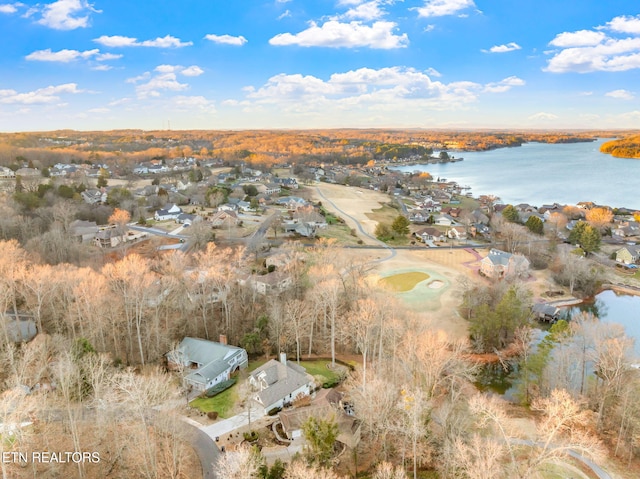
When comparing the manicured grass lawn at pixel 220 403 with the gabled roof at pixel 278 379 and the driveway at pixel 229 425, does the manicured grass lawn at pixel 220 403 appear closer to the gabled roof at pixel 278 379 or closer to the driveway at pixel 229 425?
the driveway at pixel 229 425

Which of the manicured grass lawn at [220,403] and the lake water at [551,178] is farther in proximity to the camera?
the lake water at [551,178]

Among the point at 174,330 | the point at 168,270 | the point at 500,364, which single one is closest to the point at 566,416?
the point at 500,364

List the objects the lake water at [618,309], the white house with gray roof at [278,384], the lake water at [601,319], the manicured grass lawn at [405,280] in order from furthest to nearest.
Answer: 1. the manicured grass lawn at [405,280]
2. the lake water at [618,309]
3. the lake water at [601,319]
4. the white house with gray roof at [278,384]

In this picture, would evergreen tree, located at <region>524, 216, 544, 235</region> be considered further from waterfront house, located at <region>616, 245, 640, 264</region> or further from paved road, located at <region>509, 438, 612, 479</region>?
paved road, located at <region>509, 438, 612, 479</region>

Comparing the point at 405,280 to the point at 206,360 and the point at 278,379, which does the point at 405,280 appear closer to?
the point at 278,379

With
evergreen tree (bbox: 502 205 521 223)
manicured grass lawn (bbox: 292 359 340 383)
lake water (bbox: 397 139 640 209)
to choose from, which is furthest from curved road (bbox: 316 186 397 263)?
lake water (bbox: 397 139 640 209)

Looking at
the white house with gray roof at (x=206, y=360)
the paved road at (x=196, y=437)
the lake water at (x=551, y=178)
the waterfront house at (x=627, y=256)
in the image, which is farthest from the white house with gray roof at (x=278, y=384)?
the lake water at (x=551, y=178)

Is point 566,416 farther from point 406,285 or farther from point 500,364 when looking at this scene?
point 406,285

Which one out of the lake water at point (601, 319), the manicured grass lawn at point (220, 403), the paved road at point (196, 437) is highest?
the paved road at point (196, 437)
